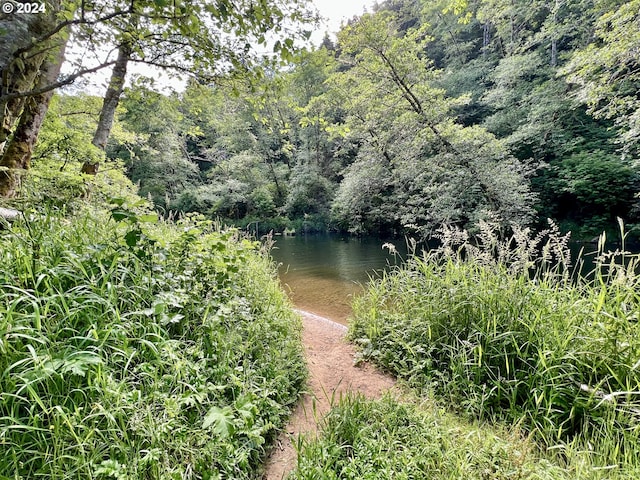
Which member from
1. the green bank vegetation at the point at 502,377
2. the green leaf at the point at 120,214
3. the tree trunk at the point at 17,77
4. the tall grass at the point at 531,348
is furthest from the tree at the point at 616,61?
the tree trunk at the point at 17,77

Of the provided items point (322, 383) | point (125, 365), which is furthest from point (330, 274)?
point (125, 365)

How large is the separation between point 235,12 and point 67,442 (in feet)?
7.95

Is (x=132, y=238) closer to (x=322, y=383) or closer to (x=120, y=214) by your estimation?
(x=120, y=214)

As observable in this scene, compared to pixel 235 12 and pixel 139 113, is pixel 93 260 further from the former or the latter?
pixel 139 113

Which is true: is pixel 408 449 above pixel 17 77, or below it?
below

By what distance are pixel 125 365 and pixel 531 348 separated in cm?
284

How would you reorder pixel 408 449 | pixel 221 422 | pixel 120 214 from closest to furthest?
1. pixel 221 422
2. pixel 408 449
3. pixel 120 214

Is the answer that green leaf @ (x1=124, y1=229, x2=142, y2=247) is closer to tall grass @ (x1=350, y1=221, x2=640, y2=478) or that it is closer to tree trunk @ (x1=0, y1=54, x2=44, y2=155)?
tree trunk @ (x1=0, y1=54, x2=44, y2=155)

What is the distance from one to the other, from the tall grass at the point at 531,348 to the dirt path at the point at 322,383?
243 mm

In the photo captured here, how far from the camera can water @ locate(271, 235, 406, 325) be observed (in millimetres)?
5297

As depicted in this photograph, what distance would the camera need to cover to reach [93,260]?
5.89 ft

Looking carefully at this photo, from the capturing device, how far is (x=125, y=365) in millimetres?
1443

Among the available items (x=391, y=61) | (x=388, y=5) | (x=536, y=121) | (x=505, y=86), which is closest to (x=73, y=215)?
(x=391, y=61)

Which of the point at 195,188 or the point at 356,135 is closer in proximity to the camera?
the point at 356,135
